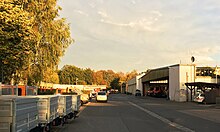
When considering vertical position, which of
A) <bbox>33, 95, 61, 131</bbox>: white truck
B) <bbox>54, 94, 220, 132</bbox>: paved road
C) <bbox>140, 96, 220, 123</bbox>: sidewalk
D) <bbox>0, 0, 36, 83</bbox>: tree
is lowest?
<bbox>140, 96, 220, 123</bbox>: sidewalk

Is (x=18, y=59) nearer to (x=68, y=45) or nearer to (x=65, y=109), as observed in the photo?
(x=65, y=109)

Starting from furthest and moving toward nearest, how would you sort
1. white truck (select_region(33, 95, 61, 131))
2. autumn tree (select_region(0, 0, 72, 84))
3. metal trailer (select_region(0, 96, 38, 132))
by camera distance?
autumn tree (select_region(0, 0, 72, 84)) < white truck (select_region(33, 95, 61, 131)) < metal trailer (select_region(0, 96, 38, 132))

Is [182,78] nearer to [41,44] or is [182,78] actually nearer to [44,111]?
[41,44]

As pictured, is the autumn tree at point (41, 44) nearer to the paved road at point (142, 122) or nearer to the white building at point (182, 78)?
the paved road at point (142, 122)

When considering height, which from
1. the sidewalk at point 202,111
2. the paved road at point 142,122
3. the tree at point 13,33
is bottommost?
the sidewalk at point 202,111

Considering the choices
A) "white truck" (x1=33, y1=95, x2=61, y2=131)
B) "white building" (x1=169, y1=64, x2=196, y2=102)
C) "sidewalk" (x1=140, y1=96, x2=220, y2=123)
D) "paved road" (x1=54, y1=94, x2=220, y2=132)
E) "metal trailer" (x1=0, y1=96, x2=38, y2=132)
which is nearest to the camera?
"metal trailer" (x1=0, y1=96, x2=38, y2=132)

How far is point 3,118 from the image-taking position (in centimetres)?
772

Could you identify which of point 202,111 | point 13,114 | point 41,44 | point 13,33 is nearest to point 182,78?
point 202,111

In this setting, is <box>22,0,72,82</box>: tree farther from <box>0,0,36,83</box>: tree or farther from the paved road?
<box>0,0,36,83</box>: tree

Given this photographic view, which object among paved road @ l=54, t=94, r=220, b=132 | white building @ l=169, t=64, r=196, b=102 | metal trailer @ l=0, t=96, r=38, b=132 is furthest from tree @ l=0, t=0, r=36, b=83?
white building @ l=169, t=64, r=196, b=102

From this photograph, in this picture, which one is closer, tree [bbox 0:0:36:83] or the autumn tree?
tree [bbox 0:0:36:83]

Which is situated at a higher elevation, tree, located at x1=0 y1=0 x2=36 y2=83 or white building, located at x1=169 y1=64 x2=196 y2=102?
tree, located at x1=0 y1=0 x2=36 y2=83

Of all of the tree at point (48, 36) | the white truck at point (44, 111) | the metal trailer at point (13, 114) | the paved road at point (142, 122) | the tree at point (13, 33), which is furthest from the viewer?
the tree at point (48, 36)

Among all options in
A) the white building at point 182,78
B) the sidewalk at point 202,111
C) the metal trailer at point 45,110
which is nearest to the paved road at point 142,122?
the sidewalk at point 202,111
